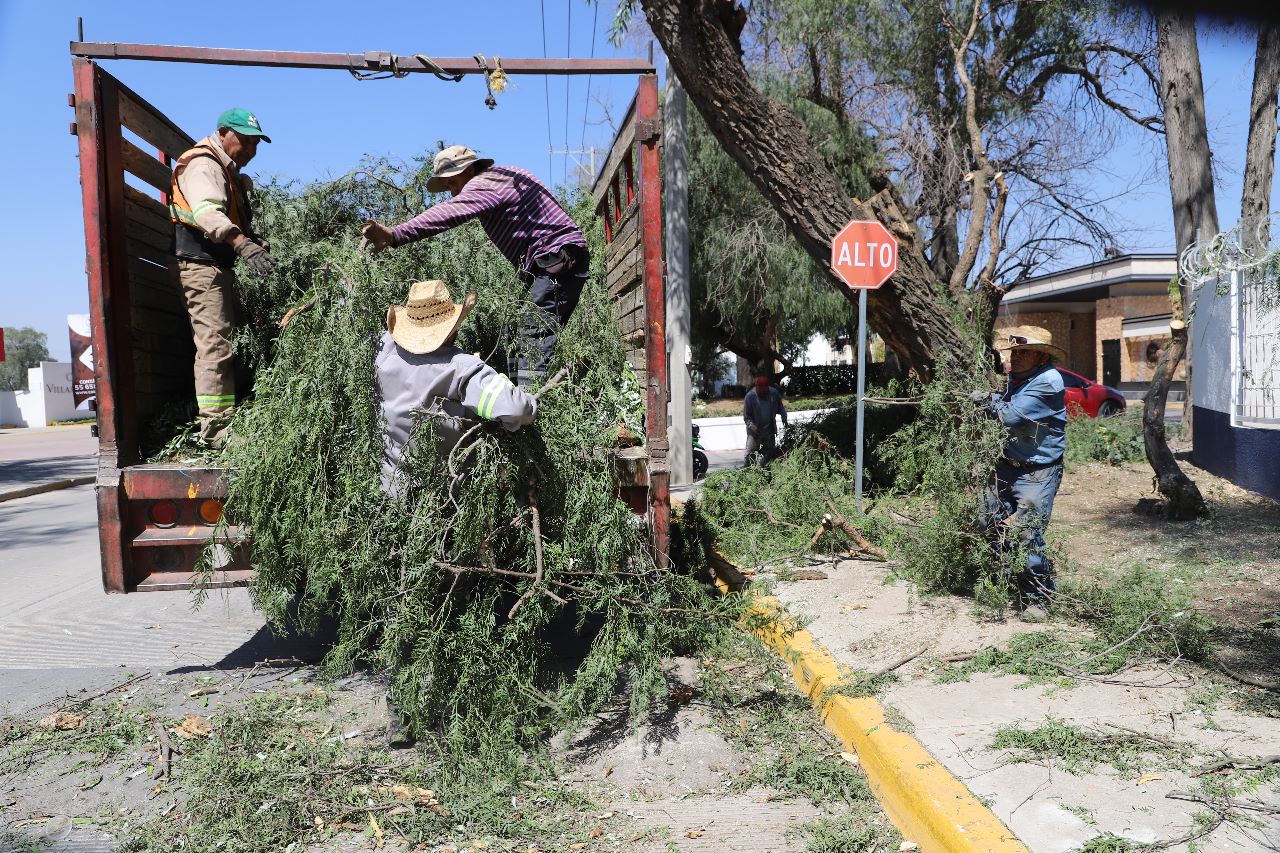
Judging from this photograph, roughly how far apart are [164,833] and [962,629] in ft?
12.4

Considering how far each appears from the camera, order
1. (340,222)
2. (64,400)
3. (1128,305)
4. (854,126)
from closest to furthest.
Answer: (340,222)
(854,126)
(1128,305)
(64,400)

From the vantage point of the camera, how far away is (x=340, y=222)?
613 centimetres

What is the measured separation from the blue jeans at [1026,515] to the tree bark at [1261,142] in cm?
636

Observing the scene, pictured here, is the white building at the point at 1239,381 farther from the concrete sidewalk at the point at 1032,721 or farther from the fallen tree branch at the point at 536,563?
the fallen tree branch at the point at 536,563

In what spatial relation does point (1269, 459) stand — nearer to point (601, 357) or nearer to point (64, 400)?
point (601, 357)

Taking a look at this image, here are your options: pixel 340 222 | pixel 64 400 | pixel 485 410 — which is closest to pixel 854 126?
pixel 340 222

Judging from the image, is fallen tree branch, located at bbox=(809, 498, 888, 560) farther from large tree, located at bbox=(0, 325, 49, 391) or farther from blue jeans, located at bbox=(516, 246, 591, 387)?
large tree, located at bbox=(0, 325, 49, 391)

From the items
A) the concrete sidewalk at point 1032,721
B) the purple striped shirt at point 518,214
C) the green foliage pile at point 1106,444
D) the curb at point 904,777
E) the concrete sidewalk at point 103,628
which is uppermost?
the purple striped shirt at point 518,214

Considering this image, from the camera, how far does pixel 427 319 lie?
3998mm

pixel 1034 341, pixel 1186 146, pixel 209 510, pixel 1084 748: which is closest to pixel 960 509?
pixel 1034 341

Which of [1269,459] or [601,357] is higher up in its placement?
[601,357]

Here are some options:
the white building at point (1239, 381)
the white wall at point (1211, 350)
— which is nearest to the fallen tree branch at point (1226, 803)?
the white building at point (1239, 381)

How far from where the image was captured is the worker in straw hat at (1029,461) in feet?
16.1

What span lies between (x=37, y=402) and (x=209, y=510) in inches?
1859
